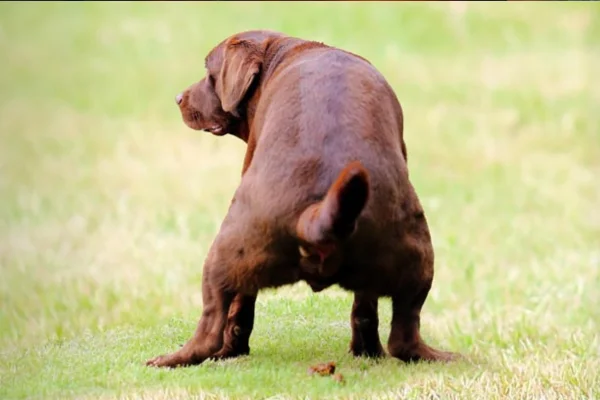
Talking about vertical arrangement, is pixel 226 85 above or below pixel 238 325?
above

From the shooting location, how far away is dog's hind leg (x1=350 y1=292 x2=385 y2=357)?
5352 millimetres

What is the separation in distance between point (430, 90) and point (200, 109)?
791 centimetres

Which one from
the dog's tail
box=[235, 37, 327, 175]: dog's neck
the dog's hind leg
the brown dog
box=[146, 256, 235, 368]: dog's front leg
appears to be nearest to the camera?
the dog's tail

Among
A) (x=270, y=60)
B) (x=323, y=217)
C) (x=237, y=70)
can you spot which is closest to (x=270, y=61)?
(x=270, y=60)

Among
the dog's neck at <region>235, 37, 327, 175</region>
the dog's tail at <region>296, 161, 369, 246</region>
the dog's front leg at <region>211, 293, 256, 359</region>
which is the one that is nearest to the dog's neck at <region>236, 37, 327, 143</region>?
the dog's neck at <region>235, 37, 327, 175</region>

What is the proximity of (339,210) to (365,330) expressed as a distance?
3.84ft

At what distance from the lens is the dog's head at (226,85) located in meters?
5.56

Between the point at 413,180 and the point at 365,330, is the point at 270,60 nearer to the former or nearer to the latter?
the point at 365,330

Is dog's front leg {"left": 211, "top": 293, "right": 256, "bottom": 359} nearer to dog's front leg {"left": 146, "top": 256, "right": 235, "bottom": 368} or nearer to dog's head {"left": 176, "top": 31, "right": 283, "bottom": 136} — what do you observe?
dog's front leg {"left": 146, "top": 256, "right": 235, "bottom": 368}

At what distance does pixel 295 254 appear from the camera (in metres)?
4.75

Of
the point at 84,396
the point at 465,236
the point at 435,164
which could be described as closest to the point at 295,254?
the point at 84,396

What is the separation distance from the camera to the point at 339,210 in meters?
4.35

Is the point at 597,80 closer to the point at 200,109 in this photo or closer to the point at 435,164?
the point at 435,164

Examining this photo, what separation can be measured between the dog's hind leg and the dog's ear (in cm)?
109
